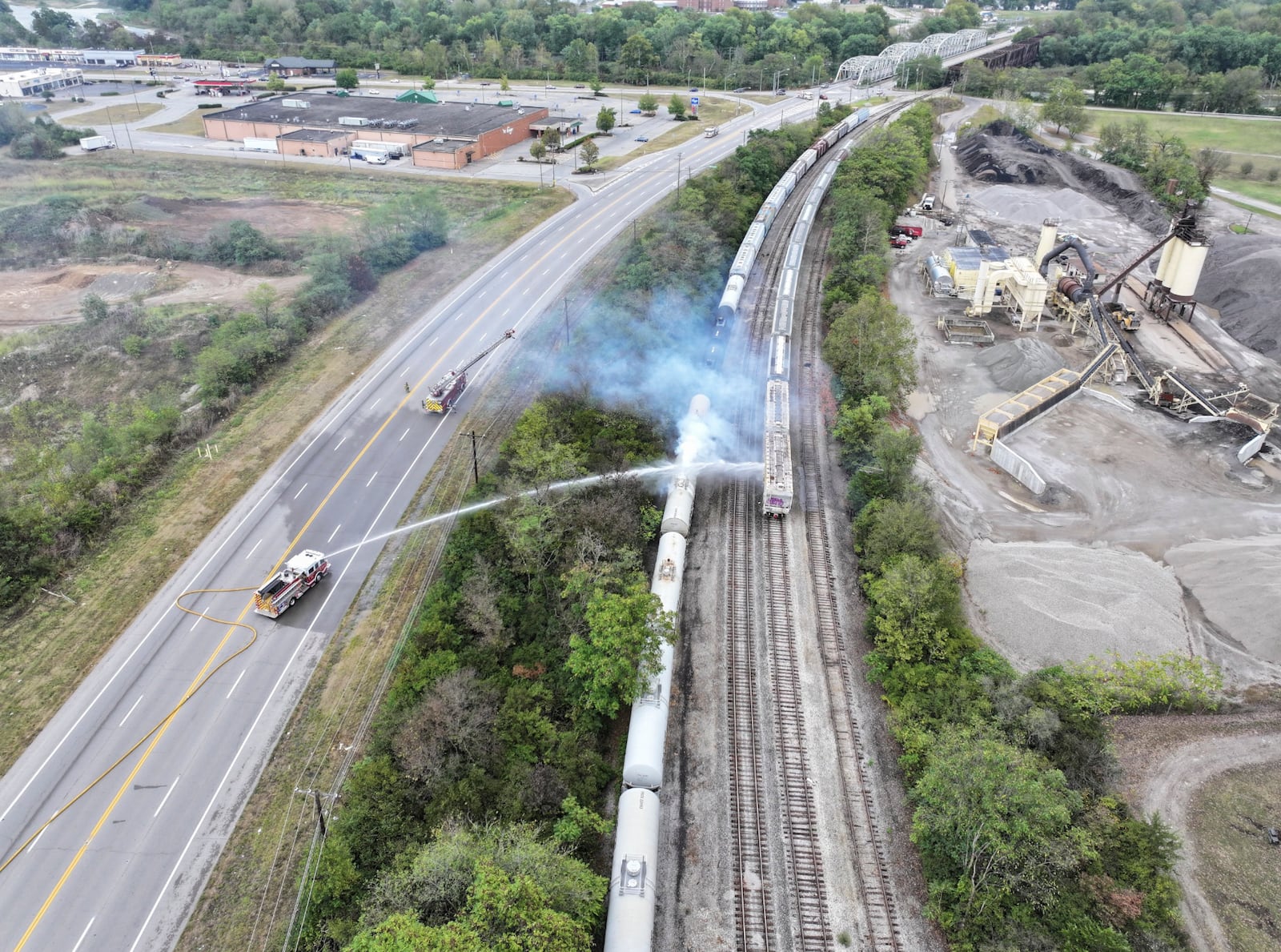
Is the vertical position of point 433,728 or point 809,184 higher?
point 809,184

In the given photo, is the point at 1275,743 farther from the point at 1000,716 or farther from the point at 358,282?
the point at 358,282

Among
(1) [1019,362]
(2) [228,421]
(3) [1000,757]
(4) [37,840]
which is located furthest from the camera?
(1) [1019,362]

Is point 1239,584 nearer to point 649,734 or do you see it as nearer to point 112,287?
point 649,734

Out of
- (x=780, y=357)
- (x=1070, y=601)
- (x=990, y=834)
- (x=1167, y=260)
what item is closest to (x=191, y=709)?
(x=990, y=834)

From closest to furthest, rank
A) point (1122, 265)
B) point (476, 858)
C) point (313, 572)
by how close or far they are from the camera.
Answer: point (476, 858) < point (313, 572) < point (1122, 265)

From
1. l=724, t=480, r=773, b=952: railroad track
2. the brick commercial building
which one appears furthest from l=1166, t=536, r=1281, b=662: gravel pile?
the brick commercial building

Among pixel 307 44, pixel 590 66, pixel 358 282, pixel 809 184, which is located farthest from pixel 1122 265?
pixel 307 44
